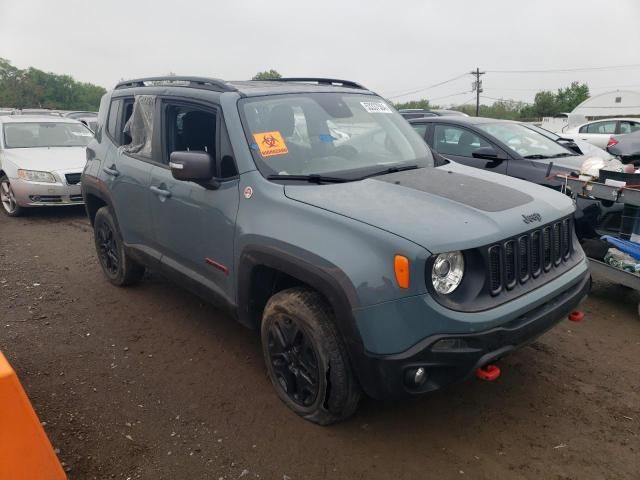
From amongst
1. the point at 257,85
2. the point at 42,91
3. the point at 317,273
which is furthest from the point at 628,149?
the point at 42,91

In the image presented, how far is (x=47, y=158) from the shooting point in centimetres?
831

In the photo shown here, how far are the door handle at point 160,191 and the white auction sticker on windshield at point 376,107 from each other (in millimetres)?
1628

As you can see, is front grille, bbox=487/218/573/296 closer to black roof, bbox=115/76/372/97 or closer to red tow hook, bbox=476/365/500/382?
red tow hook, bbox=476/365/500/382

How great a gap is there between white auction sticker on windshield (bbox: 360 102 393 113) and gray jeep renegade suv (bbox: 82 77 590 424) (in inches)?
1.3

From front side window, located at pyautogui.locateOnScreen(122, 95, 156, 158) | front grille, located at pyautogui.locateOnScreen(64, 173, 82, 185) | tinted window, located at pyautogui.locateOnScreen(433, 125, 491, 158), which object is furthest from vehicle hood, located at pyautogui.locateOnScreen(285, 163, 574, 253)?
front grille, located at pyautogui.locateOnScreen(64, 173, 82, 185)

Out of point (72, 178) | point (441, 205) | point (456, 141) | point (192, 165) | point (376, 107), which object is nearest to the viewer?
point (441, 205)

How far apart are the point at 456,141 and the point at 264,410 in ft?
15.2

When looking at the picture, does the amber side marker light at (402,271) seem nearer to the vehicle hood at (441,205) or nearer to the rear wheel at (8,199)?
the vehicle hood at (441,205)

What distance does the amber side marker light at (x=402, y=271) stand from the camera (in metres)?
2.31

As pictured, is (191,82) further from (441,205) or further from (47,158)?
(47,158)

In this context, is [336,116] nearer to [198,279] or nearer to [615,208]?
[198,279]

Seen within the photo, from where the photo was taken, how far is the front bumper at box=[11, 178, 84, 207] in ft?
25.9

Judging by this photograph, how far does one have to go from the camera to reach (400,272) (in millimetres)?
2320

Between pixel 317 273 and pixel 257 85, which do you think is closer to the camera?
pixel 317 273
